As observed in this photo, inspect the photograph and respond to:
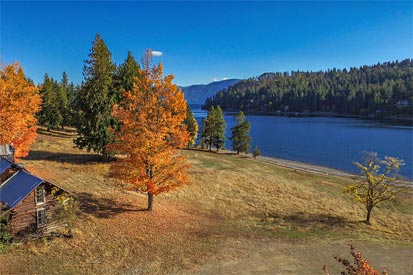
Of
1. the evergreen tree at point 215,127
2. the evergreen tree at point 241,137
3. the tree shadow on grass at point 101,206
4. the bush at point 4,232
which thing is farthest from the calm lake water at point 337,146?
the bush at point 4,232

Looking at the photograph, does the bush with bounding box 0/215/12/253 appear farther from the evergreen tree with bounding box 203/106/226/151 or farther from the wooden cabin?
the evergreen tree with bounding box 203/106/226/151

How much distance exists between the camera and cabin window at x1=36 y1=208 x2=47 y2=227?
18897 mm

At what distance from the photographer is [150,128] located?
2242cm

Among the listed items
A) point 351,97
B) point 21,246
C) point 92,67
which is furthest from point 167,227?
point 351,97

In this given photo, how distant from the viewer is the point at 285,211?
31.8 metres

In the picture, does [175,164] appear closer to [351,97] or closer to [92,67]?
[92,67]

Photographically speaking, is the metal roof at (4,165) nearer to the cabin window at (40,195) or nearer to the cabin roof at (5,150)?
the cabin window at (40,195)

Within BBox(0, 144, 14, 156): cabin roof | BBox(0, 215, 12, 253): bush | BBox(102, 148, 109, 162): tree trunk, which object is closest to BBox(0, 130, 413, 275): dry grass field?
BBox(0, 215, 12, 253): bush

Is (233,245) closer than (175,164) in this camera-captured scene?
Yes

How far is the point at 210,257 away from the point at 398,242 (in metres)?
17.9

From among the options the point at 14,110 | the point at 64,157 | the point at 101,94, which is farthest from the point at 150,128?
the point at 64,157

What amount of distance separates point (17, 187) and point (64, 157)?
22.7 m

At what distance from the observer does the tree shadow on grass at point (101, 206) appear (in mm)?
24041

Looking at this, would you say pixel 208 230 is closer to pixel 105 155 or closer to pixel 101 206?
pixel 101 206
